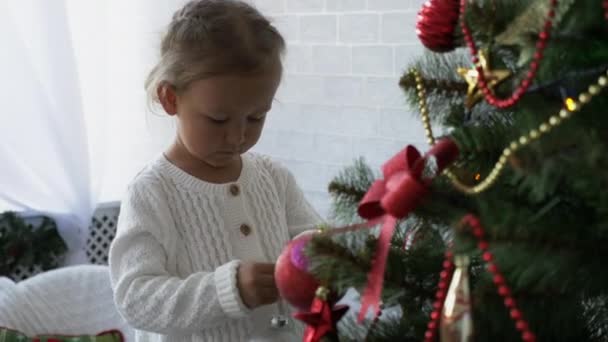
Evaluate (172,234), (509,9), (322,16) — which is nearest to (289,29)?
(322,16)

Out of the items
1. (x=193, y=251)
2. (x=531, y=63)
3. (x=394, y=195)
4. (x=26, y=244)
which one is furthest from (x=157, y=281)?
(x=26, y=244)

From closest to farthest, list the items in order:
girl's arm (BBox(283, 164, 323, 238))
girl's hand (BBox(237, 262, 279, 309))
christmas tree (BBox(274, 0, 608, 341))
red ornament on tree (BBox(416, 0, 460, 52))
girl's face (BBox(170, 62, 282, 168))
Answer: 1. christmas tree (BBox(274, 0, 608, 341))
2. red ornament on tree (BBox(416, 0, 460, 52))
3. girl's hand (BBox(237, 262, 279, 309))
4. girl's face (BBox(170, 62, 282, 168))
5. girl's arm (BBox(283, 164, 323, 238))

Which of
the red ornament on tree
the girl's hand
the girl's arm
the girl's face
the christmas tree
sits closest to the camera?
the christmas tree

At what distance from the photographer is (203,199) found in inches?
46.6

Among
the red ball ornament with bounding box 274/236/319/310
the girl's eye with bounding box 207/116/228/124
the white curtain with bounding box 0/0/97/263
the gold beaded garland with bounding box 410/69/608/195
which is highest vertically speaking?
the gold beaded garland with bounding box 410/69/608/195

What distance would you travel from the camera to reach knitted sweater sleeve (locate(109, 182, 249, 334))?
103cm

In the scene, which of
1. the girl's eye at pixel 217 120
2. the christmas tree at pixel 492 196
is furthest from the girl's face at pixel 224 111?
the christmas tree at pixel 492 196

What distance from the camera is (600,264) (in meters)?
0.57

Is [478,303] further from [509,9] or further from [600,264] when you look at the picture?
[509,9]

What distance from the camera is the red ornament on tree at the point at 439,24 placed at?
696 mm

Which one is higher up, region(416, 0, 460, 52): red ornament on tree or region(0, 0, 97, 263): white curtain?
region(416, 0, 460, 52): red ornament on tree

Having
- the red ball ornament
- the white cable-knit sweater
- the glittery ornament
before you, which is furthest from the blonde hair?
the glittery ornament

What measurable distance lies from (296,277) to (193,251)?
0.45 metres

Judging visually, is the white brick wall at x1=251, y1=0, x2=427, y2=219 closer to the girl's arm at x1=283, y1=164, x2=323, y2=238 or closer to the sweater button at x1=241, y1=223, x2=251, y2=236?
the girl's arm at x1=283, y1=164, x2=323, y2=238
